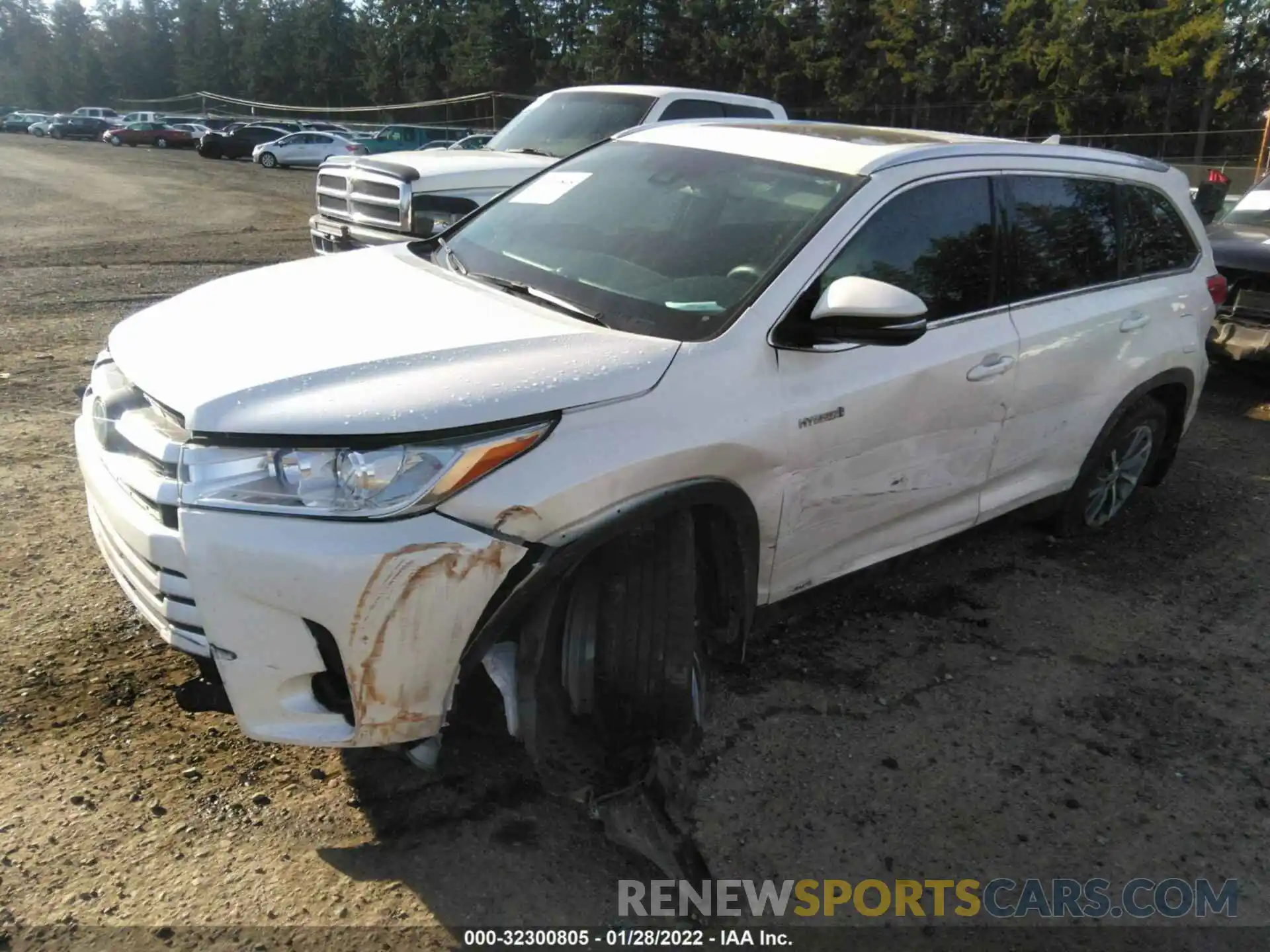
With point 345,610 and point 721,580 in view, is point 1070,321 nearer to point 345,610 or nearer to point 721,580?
point 721,580

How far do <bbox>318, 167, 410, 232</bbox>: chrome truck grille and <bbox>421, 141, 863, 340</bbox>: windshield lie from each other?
3.69 meters

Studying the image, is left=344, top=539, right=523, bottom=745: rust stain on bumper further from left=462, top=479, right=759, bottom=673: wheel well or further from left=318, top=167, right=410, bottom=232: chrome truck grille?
left=318, top=167, right=410, bottom=232: chrome truck grille

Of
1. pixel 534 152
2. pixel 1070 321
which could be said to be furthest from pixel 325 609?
pixel 534 152

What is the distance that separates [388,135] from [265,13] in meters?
57.5

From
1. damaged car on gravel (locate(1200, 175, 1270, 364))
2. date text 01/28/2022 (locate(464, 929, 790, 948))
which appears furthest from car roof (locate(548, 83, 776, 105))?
date text 01/28/2022 (locate(464, 929, 790, 948))

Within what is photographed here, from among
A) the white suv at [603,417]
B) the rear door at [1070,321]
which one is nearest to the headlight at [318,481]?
the white suv at [603,417]

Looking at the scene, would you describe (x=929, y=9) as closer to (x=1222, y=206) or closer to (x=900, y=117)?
(x=900, y=117)

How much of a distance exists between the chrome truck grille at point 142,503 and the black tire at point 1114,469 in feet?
11.9

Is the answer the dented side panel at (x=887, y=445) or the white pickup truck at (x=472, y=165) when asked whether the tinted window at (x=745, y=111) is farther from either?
A: the dented side panel at (x=887, y=445)

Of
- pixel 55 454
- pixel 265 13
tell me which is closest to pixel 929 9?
pixel 55 454

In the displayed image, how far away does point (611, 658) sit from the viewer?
265 centimetres

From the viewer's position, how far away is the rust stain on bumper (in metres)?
2.24

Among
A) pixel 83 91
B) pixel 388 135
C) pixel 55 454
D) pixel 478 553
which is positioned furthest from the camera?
pixel 83 91

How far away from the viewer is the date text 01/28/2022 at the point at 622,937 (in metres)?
2.40
